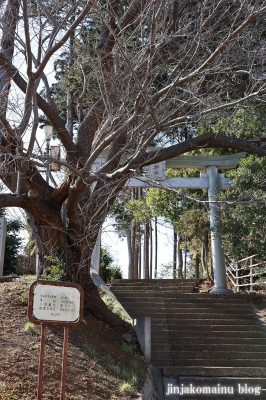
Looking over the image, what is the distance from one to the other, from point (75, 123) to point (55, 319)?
8205 millimetres

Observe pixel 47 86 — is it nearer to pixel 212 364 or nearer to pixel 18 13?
pixel 18 13

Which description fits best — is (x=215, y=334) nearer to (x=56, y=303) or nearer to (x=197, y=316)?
(x=197, y=316)

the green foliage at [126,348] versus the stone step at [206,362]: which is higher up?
the green foliage at [126,348]

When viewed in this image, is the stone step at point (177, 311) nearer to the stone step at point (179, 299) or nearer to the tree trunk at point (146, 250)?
the stone step at point (179, 299)

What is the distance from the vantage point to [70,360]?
662cm

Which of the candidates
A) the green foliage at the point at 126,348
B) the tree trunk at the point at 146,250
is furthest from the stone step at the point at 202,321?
the tree trunk at the point at 146,250

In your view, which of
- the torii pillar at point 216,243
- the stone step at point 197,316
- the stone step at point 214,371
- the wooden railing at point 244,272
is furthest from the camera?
the torii pillar at point 216,243

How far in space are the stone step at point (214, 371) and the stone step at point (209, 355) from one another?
19.5 inches

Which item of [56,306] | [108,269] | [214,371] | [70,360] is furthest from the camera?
[108,269]

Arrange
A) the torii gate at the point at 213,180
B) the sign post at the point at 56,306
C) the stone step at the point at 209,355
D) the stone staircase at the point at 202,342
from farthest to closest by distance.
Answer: the torii gate at the point at 213,180, the stone step at the point at 209,355, the stone staircase at the point at 202,342, the sign post at the point at 56,306

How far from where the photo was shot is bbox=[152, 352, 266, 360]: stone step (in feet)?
30.2

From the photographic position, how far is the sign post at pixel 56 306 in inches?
188

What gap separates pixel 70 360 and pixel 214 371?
10.2 feet

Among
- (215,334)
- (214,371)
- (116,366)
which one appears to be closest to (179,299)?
(215,334)
